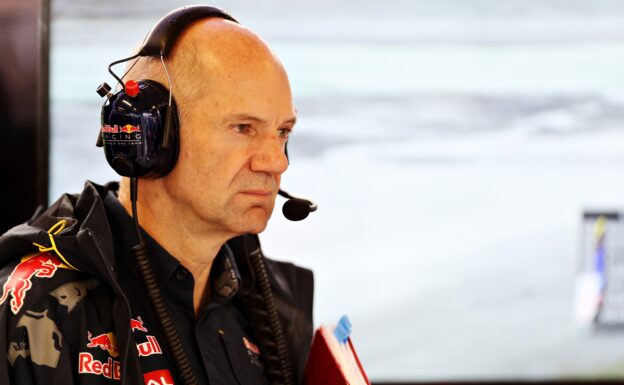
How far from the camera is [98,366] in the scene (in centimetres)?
132

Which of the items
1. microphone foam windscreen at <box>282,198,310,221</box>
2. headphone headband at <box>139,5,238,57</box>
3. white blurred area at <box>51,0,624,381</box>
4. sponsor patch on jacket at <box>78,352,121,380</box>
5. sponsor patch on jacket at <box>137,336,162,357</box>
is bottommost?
sponsor patch on jacket at <box>78,352,121,380</box>

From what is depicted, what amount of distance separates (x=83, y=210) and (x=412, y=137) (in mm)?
1579

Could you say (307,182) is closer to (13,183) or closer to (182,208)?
(13,183)

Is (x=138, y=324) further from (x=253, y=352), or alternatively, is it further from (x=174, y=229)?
(x=253, y=352)

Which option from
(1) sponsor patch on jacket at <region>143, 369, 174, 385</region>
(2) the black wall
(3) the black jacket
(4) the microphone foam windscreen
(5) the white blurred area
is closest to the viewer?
(3) the black jacket

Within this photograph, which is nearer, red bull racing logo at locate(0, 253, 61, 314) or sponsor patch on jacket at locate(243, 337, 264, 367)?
red bull racing logo at locate(0, 253, 61, 314)

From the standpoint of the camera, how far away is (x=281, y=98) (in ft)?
5.01

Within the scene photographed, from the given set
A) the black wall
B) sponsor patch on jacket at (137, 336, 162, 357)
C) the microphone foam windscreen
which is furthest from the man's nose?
the black wall

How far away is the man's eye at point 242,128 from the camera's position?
1496mm

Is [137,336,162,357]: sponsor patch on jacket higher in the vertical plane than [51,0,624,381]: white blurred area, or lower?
lower

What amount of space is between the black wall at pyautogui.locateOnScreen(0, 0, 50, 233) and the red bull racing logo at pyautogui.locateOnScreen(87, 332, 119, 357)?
4.72 feet

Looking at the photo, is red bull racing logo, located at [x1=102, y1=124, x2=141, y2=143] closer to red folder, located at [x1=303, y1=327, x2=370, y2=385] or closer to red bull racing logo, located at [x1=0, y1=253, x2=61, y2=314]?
red bull racing logo, located at [x1=0, y1=253, x2=61, y2=314]

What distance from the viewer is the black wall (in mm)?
2643

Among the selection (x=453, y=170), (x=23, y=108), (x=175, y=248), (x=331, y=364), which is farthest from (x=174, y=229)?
(x=453, y=170)
